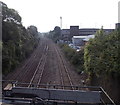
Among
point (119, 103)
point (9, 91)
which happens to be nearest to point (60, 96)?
point (9, 91)

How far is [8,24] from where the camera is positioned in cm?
2662

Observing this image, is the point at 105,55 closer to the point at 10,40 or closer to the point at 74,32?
the point at 10,40

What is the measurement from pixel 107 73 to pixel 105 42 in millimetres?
3889

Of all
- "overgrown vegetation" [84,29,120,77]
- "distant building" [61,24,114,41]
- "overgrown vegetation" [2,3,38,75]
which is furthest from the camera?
"distant building" [61,24,114,41]

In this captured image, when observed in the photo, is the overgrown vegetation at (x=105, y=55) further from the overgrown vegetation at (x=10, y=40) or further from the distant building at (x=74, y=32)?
the distant building at (x=74, y=32)

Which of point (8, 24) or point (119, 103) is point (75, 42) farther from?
point (119, 103)

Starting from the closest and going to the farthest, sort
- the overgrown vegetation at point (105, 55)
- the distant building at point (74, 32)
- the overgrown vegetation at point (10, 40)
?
the overgrown vegetation at point (105, 55) < the overgrown vegetation at point (10, 40) < the distant building at point (74, 32)

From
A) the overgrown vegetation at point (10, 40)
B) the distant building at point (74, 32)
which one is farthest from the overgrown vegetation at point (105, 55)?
the distant building at point (74, 32)

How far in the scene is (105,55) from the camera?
544 inches

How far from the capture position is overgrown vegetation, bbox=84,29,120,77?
12284 mm

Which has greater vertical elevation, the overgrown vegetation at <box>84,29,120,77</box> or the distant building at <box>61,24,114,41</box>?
the distant building at <box>61,24,114,41</box>

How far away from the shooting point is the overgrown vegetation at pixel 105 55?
1228 cm

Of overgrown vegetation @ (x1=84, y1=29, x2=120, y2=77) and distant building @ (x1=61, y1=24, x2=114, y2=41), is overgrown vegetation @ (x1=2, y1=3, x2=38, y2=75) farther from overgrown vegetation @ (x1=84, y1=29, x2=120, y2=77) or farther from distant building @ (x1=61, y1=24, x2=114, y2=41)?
distant building @ (x1=61, y1=24, x2=114, y2=41)

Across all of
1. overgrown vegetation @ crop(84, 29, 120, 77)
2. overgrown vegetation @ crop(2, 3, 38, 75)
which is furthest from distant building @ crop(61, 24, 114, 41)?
overgrown vegetation @ crop(84, 29, 120, 77)
